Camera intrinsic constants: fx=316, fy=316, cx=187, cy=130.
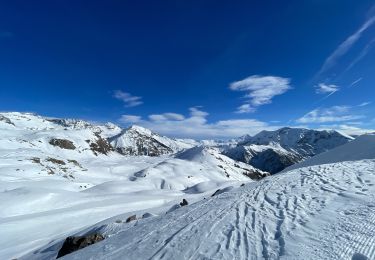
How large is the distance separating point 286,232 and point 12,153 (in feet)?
254

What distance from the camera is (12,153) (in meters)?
73.1

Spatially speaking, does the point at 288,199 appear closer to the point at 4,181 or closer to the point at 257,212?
the point at 257,212

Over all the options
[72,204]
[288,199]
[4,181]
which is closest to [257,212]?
[288,199]

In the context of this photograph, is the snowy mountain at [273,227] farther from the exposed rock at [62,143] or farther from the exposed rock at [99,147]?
the exposed rock at [99,147]

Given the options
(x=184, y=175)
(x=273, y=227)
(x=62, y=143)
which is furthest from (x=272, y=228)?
(x=62, y=143)

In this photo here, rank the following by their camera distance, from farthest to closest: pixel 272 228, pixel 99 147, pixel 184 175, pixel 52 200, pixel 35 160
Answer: pixel 99 147
pixel 184 175
pixel 35 160
pixel 52 200
pixel 272 228

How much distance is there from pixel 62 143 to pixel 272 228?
128 m

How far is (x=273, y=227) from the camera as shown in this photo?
A: 956cm

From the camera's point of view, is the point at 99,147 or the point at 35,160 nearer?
the point at 35,160

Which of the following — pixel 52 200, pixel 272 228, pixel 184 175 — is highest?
pixel 184 175

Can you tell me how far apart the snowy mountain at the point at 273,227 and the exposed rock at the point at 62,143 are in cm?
12027

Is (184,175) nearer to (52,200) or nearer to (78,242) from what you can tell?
(52,200)

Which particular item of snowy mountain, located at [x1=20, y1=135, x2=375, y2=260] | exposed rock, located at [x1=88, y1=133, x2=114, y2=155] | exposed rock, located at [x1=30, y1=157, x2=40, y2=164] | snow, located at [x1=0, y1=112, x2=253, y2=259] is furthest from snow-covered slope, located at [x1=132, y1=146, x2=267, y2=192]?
snowy mountain, located at [x1=20, y1=135, x2=375, y2=260]

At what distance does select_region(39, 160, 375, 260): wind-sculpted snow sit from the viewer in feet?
26.5
